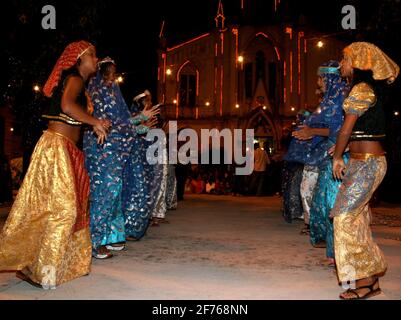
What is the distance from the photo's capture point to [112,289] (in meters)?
3.30

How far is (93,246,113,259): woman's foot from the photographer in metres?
4.49

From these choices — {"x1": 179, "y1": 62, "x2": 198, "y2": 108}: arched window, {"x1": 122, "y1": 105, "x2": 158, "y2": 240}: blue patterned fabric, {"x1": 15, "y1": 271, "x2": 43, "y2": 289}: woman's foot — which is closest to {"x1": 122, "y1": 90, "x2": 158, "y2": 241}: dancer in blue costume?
{"x1": 122, "y1": 105, "x2": 158, "y2": 240}: blue patterned fabric

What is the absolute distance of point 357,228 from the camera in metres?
3.24

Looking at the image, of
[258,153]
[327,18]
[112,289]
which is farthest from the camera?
[327,18]

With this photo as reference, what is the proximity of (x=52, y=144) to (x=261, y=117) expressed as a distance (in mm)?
22725

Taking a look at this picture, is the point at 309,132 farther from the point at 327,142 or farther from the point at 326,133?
the point at 327,142

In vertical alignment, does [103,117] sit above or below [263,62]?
below

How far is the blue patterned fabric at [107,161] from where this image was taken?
15.3 feet

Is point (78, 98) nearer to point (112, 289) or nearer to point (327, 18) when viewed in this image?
point (112, 289)

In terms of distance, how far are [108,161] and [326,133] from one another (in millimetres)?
2249

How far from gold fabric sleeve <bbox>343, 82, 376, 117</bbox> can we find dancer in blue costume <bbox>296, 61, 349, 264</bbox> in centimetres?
133

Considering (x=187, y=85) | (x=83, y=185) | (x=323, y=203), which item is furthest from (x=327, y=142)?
(x=187, y=85)

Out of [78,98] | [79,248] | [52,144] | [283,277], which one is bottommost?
[283,277]
